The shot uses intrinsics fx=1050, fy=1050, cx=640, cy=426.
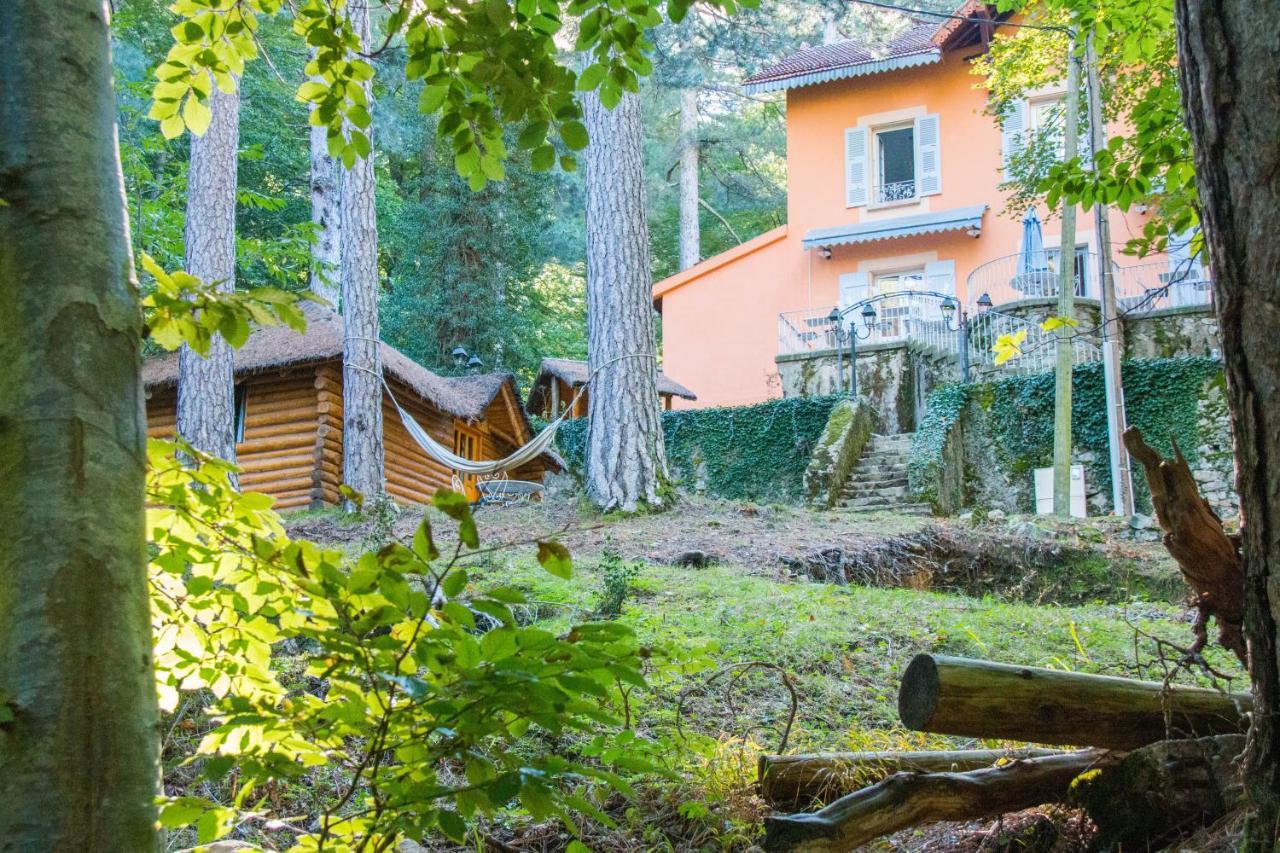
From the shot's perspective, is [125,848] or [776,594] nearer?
[125,848]

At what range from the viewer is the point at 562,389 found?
2047 centimetres

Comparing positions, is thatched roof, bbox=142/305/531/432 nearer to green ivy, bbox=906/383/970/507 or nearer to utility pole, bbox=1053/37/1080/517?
green ivy, bbox=906/383/970/507

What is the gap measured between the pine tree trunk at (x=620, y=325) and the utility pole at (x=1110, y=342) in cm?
485

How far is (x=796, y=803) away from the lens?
2812 millimetres

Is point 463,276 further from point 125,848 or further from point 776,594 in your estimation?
point 125,848

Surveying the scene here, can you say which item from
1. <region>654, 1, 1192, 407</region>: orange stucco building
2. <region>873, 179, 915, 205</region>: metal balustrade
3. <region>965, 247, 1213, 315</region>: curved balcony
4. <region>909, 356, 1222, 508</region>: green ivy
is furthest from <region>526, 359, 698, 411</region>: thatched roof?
<region>909, 356, 1222, 508</region>: green ivy

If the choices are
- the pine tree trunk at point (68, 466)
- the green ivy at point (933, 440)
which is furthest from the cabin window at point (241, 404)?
the pine tree trunk at point (68, 466)

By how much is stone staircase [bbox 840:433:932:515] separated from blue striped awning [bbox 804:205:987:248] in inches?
254

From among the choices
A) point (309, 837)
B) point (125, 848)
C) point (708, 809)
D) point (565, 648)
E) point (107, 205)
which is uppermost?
point (107, 205)

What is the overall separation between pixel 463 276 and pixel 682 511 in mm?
13503

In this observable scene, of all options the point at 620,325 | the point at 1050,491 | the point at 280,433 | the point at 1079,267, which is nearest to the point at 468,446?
the point at 280,433

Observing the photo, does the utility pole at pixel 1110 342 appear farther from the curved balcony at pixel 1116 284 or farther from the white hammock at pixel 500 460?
the white hammock at pixel 500 460

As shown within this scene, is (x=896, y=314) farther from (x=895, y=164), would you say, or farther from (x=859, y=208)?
(x=895, y=164)

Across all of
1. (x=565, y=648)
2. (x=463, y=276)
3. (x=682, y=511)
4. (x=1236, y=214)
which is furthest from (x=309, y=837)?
(x=463, y=276)
